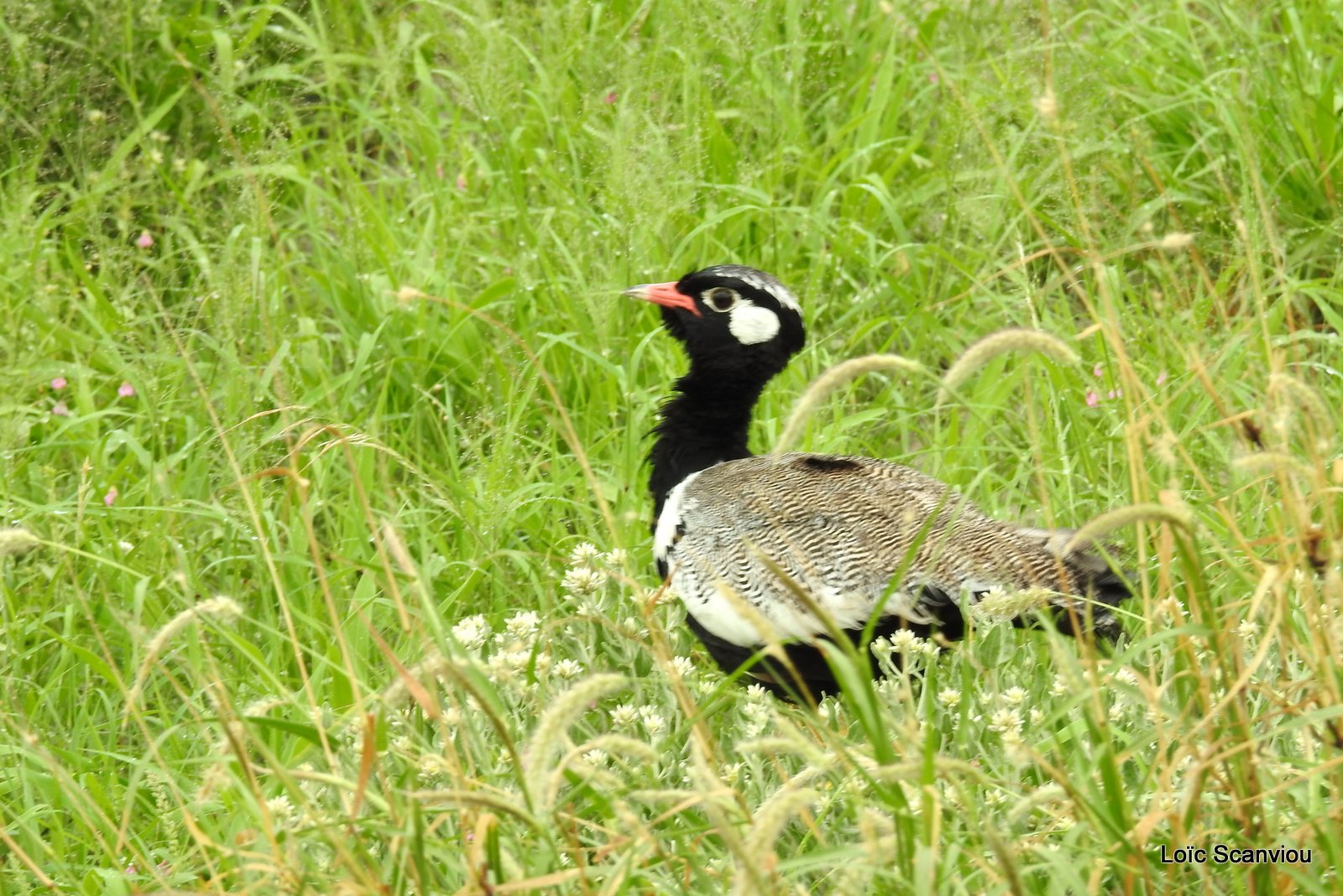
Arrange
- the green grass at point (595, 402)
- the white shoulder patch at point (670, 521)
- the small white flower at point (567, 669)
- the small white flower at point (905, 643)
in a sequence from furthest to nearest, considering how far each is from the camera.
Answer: the white shoulder patch at point (670, 521) < the small white flower at point (567, 669) < the small white flower at point (905, 643) < the green grass at point (595, 402)

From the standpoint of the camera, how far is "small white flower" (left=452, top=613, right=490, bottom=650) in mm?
3078

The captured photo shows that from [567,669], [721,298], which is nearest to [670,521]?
[721,298]

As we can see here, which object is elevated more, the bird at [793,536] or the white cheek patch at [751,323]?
the white cheek patch at [751,323]

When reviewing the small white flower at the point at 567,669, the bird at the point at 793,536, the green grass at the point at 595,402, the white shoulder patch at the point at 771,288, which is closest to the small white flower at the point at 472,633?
the green grass at the point at 595,402

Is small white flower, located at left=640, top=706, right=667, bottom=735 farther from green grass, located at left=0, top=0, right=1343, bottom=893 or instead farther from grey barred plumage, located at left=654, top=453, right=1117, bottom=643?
grey barred plumage, located at left=654, top=453, right=1117, bottom=643

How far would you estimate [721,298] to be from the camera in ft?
13.0

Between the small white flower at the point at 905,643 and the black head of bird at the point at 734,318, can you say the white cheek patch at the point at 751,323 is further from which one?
the small white flower at the point at 905,643

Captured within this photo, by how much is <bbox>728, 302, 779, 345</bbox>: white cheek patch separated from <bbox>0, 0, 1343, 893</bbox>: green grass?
1.30ft

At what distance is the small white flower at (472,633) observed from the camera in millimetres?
3078

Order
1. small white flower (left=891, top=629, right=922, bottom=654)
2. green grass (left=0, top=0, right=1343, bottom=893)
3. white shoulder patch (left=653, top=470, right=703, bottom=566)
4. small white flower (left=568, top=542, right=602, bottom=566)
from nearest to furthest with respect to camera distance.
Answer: green grass (left=0, top=0, right=1343, bottom=893)
small white flower (left=891, top=629, right=922, bottom=654)
small white flower (left=568, top=542, right=602, bottom=566)
white shoulder patch (left=653, top=470, right=703, bottom=566)

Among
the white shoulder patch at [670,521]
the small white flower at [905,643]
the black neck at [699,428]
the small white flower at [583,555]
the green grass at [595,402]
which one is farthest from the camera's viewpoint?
the black neck at [699,428]

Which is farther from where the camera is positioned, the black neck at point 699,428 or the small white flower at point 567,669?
the black neck at point 699,428

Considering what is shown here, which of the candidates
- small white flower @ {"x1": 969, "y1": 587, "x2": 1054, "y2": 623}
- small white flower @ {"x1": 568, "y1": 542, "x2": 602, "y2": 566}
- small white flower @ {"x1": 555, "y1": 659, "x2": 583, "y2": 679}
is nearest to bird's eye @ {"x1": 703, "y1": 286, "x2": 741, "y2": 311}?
small white flower @ {"x1": 568, "y1": 542, "x2": 602, "y2": 566}

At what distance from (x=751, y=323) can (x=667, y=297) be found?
204 millimetres
